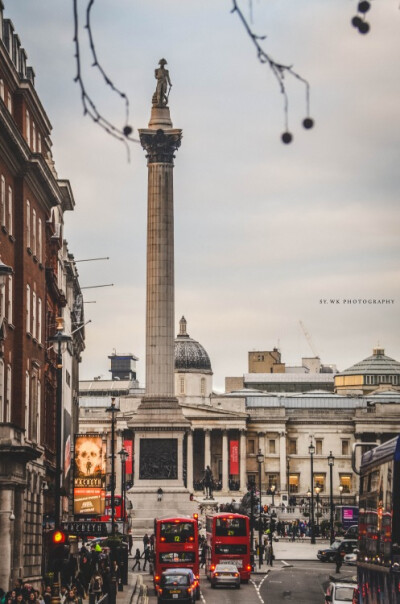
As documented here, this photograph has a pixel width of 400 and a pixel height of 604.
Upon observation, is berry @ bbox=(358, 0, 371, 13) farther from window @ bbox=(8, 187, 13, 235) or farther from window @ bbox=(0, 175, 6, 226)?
window @ bbox=(8, 187, 13, 235)

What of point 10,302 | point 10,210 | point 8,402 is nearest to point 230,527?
point 8,402

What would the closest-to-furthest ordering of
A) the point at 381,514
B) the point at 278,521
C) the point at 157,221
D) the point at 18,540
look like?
→ the point at 381,514
the point at 18,540
the point at 157,221
the point at 278,521

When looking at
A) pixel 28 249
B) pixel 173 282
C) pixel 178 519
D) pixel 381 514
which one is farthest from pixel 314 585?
pixel 173 282

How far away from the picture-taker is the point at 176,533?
3189 inches

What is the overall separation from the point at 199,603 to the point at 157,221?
8658 cm

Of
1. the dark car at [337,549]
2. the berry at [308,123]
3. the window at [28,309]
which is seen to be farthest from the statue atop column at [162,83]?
the berry at [308,123]

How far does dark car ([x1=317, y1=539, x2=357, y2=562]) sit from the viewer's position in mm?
109419

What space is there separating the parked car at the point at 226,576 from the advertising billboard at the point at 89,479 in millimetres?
11884

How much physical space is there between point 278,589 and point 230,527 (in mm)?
7187

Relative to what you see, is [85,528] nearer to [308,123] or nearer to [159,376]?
[308,123]

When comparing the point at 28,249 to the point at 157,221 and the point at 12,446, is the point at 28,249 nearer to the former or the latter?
the point at 12,446

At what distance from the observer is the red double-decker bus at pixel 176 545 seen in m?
80.9

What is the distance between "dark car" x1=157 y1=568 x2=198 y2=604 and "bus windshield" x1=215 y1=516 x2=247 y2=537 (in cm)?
1780

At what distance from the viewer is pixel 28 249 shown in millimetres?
65500
